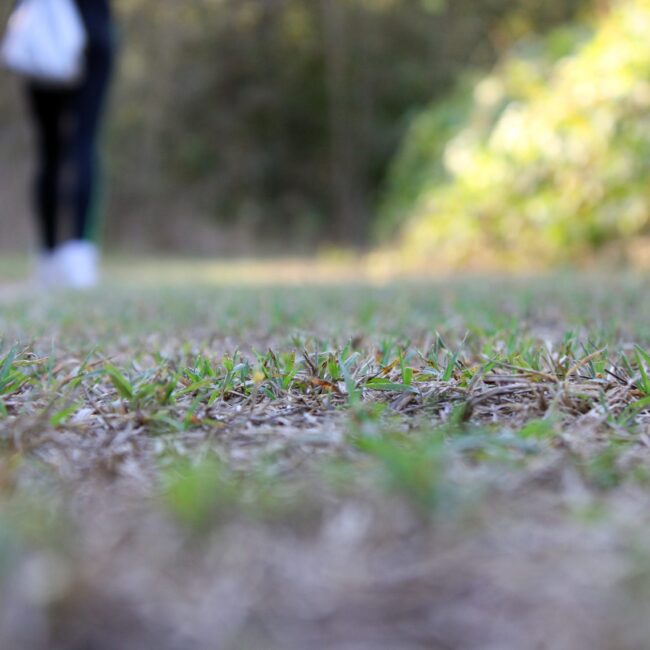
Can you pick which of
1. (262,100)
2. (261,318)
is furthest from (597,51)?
(262,100)

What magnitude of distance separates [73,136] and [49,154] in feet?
0.61

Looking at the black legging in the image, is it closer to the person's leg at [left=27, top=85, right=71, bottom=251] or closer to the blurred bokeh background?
the person's leg at [left=27, top=85, right=71, bottom=251]

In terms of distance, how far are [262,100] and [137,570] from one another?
40.0 feet

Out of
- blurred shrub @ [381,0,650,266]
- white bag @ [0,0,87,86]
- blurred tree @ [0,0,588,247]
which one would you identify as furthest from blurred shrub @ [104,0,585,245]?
white bag @ [0,0,87,86]

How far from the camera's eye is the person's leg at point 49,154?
4031mm

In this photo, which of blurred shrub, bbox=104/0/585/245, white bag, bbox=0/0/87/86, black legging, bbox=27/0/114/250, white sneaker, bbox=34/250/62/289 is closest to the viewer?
white bag, bbox=0/0/87/86

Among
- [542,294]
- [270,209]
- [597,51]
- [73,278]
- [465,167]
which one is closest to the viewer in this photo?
[542,294]

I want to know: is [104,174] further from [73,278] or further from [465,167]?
[73,278]

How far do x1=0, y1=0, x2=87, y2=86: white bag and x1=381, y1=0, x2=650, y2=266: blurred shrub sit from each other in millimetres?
2843

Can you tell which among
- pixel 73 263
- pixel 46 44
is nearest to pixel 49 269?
pixel 73 263

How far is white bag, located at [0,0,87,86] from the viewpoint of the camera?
3799 mm

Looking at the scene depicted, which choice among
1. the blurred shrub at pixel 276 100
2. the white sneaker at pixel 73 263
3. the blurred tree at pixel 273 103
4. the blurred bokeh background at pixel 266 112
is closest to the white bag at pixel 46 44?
the white sneaker at pixel 73 263

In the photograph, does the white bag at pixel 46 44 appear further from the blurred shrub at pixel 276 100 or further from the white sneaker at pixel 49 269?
the blurred shrub at pixel 276 100

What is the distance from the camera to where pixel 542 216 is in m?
4.98
